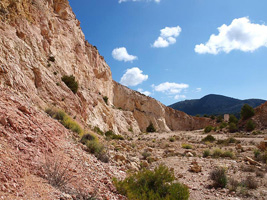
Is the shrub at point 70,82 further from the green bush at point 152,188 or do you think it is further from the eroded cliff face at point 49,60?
the green bush at point 152,188

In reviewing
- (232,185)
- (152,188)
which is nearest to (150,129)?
(232,185)

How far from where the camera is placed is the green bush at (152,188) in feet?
14.2

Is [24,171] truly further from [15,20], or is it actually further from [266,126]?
[266,126]

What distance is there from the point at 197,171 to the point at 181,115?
56056 mm

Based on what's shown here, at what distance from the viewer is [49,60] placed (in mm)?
17672

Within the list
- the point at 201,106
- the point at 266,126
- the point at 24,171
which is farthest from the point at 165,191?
the point at 201,106

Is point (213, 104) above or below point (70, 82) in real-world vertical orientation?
above

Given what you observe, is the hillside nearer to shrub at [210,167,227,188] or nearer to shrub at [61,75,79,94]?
shrub at [61,75,79,94]

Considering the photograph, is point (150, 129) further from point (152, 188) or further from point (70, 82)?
point (152, 188)

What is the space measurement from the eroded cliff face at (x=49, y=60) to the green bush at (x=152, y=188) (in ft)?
21.0

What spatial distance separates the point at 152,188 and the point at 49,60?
667 inches

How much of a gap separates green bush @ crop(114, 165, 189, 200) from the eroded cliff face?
6395 mm

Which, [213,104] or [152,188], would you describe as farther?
[213,104]

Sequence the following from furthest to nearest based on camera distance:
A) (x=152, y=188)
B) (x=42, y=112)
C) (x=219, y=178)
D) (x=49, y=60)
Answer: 1. (x=49, y=60)
2. (x=42, y=112)
3. (x=219, y=178)
4. (x=152, y=188)
